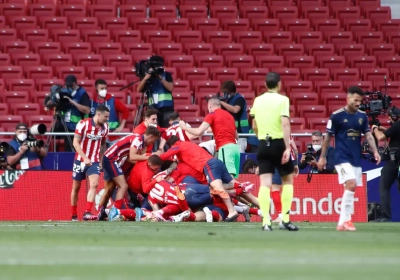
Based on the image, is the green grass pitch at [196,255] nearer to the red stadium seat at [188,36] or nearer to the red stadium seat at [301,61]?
the red stadium seat at [301,61]

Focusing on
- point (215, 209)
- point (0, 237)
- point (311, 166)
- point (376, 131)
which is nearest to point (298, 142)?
point (311, 166)

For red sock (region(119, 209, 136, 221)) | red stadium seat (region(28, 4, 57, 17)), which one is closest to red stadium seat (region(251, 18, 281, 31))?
red stadium seat (region(28, 4, 57, 17))

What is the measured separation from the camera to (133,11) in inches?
1001

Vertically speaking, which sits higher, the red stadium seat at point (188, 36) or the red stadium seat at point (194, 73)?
the red stadium seat at point (188, 36)

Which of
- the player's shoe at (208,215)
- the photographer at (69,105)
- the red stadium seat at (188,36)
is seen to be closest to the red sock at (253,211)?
the player's shoe at (208,215)

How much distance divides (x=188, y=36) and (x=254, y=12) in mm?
2277

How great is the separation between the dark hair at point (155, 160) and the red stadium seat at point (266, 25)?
990 centimetres

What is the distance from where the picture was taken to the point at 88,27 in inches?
968

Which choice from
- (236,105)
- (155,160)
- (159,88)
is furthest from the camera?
(159,88)

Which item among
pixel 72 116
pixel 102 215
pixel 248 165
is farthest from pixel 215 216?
pixel 72 116

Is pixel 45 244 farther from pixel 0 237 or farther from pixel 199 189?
pixel 199 189

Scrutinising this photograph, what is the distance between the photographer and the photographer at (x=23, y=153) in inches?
699

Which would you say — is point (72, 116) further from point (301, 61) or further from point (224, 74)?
point (301, 61)

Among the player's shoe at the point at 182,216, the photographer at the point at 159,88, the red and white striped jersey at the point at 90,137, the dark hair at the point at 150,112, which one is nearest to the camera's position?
the player's shoe at the point at 182,216
